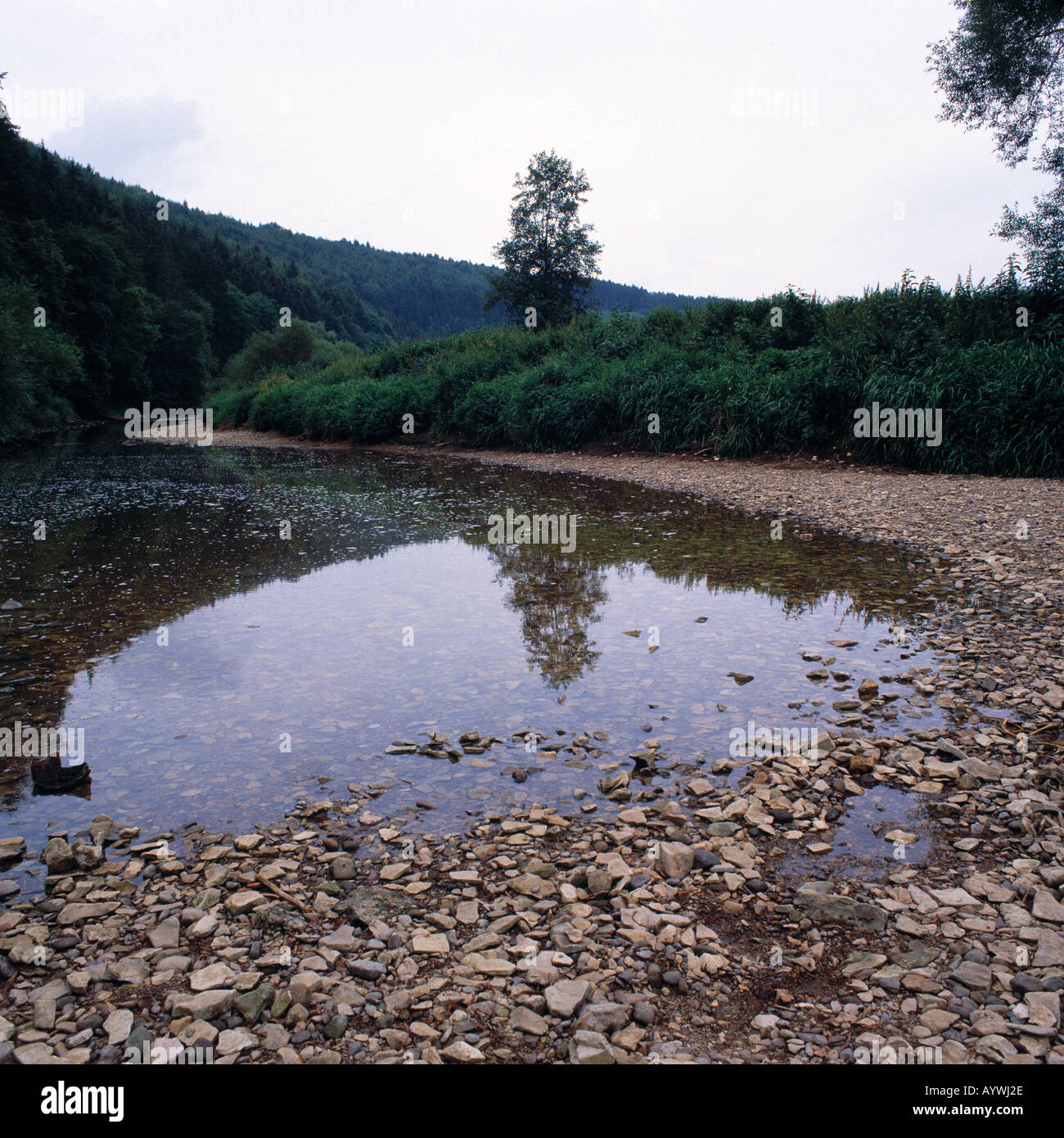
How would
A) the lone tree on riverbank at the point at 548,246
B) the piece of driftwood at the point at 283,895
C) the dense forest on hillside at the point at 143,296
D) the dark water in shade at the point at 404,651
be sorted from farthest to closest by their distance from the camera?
the lone tree on riverbank at the point at 548,246 → the dense forest on hillside at the point at 143,296 → the dark water in shade at the point at 404,651 → the piece of driftwood at the point at 283,895

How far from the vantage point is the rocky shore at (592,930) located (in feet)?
7.25

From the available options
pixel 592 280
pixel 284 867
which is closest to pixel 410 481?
pixel 284 867

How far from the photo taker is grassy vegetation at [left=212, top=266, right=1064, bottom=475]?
14.0 meters

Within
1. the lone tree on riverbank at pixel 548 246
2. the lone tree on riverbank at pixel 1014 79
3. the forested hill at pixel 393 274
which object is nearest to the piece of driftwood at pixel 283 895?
the lone tree on riverbank at pixel 1014 79

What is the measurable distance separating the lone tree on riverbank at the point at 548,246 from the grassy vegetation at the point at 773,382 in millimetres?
21546

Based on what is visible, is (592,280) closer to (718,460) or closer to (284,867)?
(718,460)

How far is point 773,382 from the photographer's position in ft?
56.4

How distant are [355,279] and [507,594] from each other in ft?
477

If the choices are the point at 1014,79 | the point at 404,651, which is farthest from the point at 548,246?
the point at 404,651

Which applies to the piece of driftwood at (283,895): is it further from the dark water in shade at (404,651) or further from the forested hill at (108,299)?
the forested hill at (108,299)

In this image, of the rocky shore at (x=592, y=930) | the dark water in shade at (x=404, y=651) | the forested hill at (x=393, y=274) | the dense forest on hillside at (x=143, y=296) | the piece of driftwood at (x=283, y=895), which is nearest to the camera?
the rocky shore at (x=592, y=930)

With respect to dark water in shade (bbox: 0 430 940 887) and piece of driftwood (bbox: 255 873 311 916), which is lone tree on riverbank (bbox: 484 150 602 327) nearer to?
dark water in shade (bbox: 0 430 940 887)

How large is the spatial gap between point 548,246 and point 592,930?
52.0 meters

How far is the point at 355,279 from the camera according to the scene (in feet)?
456
